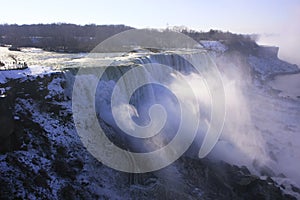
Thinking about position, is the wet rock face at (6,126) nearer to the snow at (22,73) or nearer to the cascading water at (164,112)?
the snow at (22,73)

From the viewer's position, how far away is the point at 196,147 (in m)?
18.0

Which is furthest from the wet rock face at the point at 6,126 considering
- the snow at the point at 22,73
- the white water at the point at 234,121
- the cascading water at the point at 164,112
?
the white water at the point at 234,121

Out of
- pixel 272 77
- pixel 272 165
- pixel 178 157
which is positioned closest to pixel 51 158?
pixel 178 157

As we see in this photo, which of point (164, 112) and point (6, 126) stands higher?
point (6, 126)

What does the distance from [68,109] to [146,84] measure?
22.6 feet

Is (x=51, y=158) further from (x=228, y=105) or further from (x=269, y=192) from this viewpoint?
(x=228, y=105)

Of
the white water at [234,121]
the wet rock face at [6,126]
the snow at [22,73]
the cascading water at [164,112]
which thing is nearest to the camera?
the wet rock face at [6,126]

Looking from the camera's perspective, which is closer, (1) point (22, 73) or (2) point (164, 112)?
(1) point (22, 73)

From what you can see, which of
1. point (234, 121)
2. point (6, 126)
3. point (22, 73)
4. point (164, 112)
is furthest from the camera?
point (234, 121)

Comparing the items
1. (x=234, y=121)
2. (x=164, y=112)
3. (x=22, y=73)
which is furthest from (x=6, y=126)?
(x=234, y=121)

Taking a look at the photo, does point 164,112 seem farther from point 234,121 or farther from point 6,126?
point 6,126

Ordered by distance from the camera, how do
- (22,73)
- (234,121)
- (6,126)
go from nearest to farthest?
1. (6,126)
2. (22,73)
3. (234,121)

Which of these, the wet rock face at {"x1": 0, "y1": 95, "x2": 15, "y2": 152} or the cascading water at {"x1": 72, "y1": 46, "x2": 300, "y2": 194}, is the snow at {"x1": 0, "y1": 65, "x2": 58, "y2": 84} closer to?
the wet rock face at {"x1": 0, "y1": 95, "x2": 15, "y2": 152}

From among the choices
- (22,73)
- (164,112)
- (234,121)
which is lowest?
(234,121)
